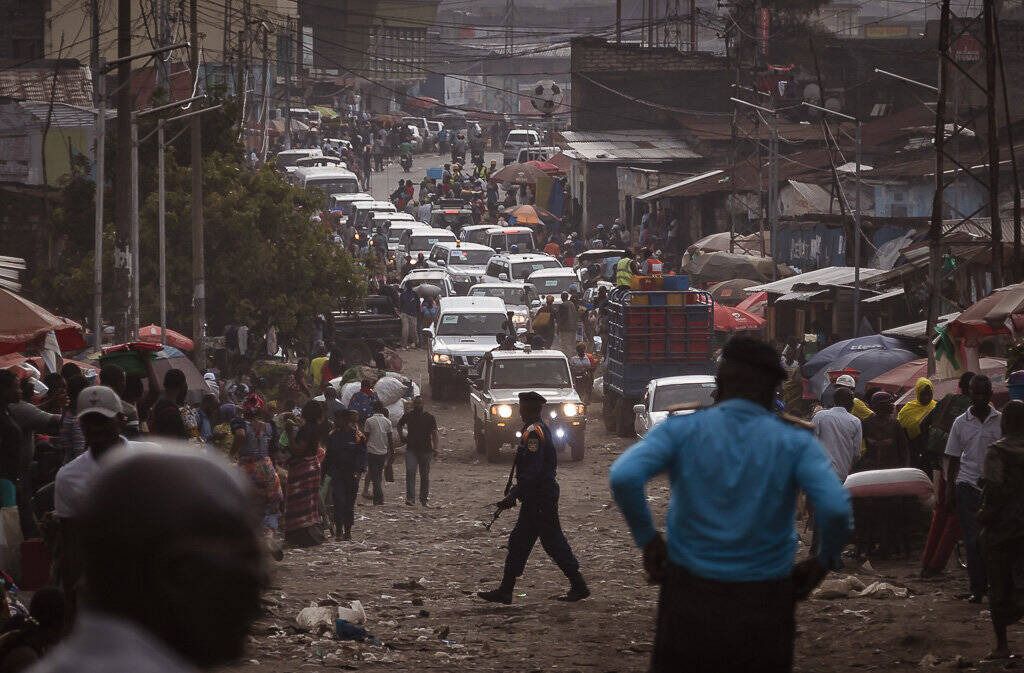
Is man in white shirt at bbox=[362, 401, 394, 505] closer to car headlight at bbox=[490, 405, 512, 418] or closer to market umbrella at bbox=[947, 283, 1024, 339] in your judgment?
car headlight at bbox=[490, 405, 512, 418]

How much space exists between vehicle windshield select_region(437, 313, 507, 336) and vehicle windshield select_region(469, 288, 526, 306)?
6.03 meters

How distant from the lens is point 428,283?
4319 cm

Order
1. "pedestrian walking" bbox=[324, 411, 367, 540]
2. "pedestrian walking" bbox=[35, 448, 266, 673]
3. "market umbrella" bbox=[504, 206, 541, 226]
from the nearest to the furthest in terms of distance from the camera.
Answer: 1. "pedestrian walking" bbox=[35, 448, 266, 673]
2. "pedestrian walking" bbox=[324, 411, 367, 540]
3. "market umbrella" bbox=[504, 206, 541, 226]

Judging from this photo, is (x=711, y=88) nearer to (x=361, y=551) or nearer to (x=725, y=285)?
(x=725, y=285)

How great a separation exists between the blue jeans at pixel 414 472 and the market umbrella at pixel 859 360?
6.02 meters

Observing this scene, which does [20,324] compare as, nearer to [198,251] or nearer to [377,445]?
[377,445]

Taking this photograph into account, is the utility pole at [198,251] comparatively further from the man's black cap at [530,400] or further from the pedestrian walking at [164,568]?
the pedestrian walking at [164,568]

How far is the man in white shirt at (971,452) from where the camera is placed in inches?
427

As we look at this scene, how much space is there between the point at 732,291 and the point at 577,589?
87.4 feet

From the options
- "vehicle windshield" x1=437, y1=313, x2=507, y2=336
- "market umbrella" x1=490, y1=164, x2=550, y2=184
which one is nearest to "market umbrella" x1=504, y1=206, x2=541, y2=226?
"market umbrella" x1=490, y1=164, x2=550, y2=184

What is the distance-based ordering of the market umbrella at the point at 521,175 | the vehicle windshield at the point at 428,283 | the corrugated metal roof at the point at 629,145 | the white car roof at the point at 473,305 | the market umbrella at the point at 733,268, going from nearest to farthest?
the white car roof at the point at 473,305, the market umbrella at the point at 733,268, the vehicle windshield at the point at 428,283, the corrugated metal roof at the point at 629,145, the market umbrella at the point at 521,175

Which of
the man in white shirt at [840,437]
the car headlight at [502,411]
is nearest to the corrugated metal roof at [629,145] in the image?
the car headlight at [502,411]

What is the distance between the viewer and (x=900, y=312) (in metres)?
31.2

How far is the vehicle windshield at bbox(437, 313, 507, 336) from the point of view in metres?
33.2
